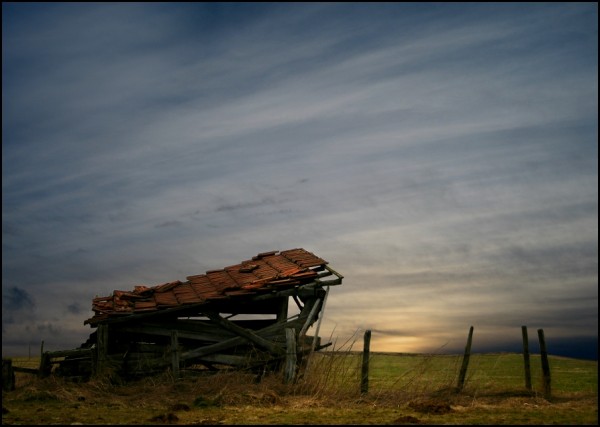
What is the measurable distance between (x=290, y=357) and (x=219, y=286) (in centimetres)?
351

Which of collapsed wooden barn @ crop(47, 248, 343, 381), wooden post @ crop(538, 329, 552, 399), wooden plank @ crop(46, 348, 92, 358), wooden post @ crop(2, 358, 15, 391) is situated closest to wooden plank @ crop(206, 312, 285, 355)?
collapsed wooden barn @ crop(47, 248, 343, 381)

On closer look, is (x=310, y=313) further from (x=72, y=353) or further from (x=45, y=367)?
(x=45, y=367)

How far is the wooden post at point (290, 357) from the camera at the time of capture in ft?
46.7

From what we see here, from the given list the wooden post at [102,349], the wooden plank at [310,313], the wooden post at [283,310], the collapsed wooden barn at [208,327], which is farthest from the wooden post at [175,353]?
the wooden plank at [310,313]

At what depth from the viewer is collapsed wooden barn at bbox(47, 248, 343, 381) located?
15.2m

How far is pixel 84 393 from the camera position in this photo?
13523 mm

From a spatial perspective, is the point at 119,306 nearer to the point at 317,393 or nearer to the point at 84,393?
the point at 84,393

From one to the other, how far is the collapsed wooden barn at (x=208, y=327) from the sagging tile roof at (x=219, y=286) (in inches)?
1.2

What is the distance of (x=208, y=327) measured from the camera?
1590cm

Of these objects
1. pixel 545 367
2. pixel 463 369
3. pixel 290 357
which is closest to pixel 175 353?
pixel 290 357

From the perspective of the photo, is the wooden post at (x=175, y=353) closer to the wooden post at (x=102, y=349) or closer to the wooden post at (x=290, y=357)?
the wooden post at (x=102, y=349)

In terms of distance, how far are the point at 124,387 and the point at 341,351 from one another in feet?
19.7

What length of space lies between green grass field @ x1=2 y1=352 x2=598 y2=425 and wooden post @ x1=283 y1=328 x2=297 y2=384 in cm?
33

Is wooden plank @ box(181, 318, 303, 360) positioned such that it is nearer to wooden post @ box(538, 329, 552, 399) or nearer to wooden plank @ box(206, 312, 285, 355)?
wooden plank @ box(206, 312, 285, 355)
